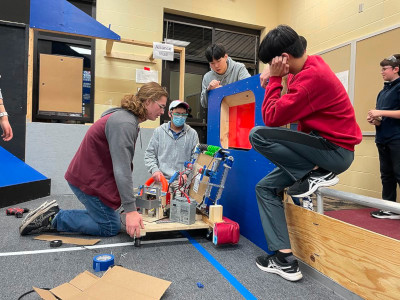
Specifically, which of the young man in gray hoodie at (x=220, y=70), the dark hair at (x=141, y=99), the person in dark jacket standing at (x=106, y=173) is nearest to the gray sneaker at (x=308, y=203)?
the person in dark jacket standing at (x=106, y=173)

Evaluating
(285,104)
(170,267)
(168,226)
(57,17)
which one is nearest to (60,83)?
(57,17)

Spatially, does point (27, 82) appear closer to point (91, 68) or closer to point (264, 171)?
point (91, 68)

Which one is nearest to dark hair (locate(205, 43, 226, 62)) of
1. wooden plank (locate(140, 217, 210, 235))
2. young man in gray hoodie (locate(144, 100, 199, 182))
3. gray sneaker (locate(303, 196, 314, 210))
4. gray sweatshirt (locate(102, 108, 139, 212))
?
young man in gray hoodie (locate(144, 100, 199, 182))

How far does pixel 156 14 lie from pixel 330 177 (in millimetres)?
4249

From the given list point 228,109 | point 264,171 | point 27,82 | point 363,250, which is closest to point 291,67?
point 264,171

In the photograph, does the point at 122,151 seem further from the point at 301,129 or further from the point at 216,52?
the point at 216,52

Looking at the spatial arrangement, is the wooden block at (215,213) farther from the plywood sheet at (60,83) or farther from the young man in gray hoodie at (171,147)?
the plywood sheet at (60,83)

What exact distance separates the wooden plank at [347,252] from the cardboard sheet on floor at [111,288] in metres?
0.79

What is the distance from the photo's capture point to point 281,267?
5.17 ft

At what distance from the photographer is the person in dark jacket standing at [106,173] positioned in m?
1.78

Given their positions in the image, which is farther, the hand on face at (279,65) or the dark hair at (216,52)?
A: the dark hair at (216,52)

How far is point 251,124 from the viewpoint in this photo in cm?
250

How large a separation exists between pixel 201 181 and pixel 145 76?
9.80 ft

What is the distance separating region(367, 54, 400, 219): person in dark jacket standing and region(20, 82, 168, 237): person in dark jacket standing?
225 centimetres
